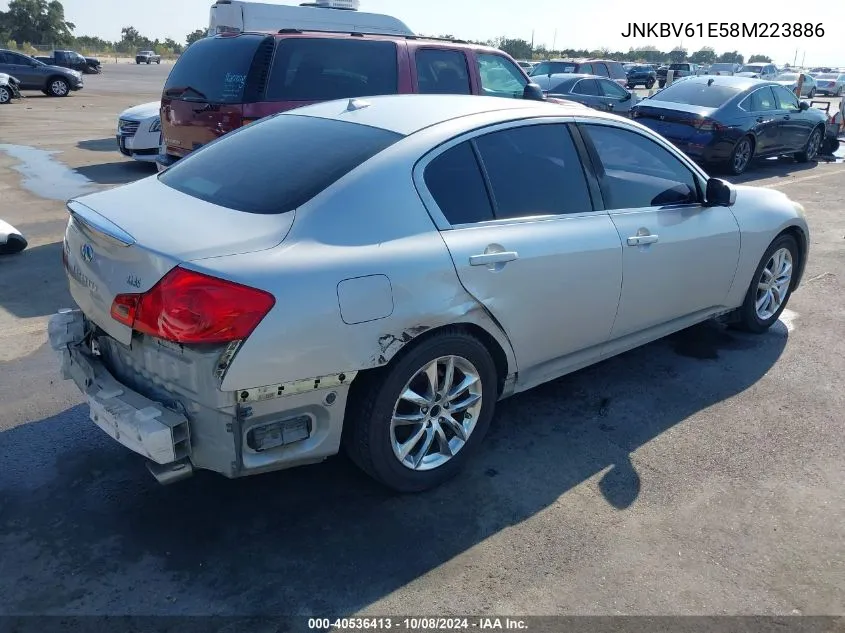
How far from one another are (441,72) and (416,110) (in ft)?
14.9

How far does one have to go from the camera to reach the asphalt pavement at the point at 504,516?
8.85 feet

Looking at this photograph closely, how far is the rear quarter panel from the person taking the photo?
8.57 feet

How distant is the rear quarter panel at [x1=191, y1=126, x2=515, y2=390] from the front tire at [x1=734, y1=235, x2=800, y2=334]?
271 cm

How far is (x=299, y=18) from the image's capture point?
12.2 m

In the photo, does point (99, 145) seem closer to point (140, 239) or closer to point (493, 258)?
point (140, 239)

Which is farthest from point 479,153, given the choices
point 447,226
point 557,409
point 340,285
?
point 557,409

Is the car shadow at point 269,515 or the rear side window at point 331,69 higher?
the rear side window at point 331,69

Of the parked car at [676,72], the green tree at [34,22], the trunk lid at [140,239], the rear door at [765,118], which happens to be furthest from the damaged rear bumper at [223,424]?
the green tree at [34,22]

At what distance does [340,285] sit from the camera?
2.73m

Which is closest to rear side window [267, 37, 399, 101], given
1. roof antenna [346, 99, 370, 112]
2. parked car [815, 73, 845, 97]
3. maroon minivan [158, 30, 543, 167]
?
maroon minivan [158, 30, 543, 167]

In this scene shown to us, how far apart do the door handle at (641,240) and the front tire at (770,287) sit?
1426 millimetres

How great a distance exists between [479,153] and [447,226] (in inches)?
18.9

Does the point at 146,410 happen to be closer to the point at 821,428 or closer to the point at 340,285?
the point at 340,285

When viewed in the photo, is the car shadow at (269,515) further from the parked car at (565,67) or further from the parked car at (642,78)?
the parked car at (642,78)
